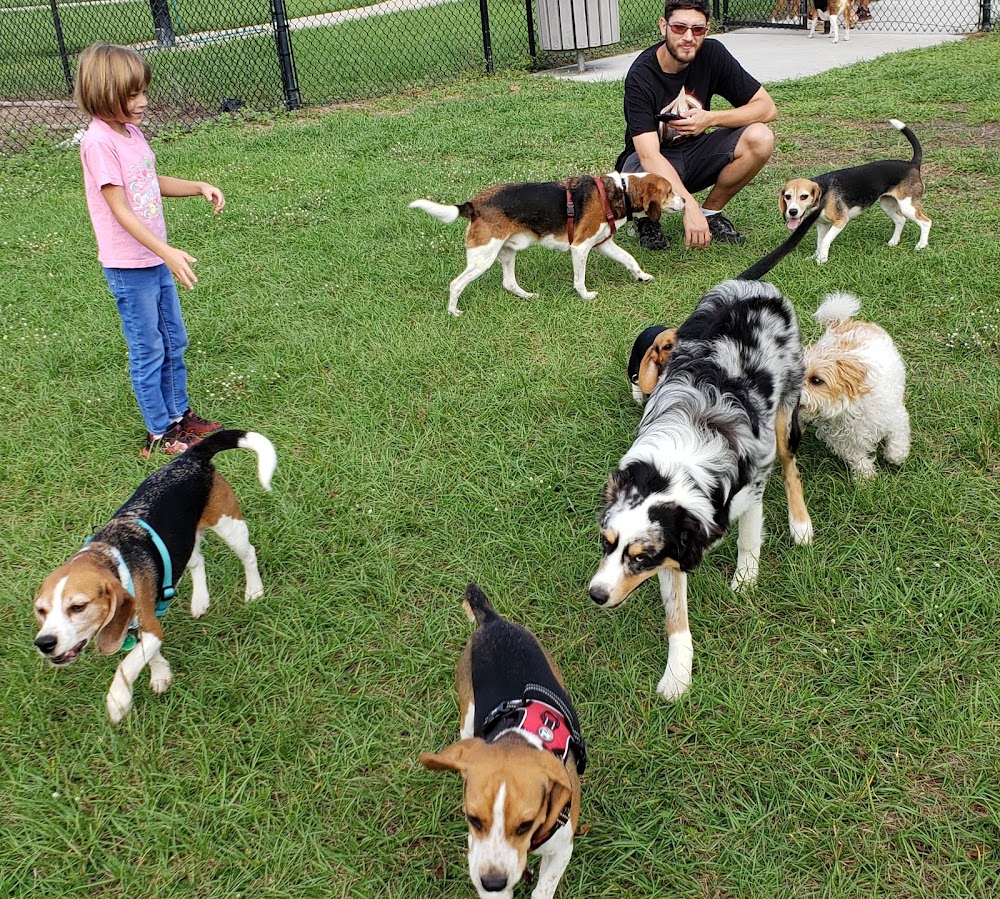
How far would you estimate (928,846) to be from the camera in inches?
89.4

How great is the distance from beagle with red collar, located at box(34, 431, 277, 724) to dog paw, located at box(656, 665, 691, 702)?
161 centimetres

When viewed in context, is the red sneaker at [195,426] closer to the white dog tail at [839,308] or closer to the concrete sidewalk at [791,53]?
the white dog tail at [839,308]

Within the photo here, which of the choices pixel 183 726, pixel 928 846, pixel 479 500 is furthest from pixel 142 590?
pixel 928 846

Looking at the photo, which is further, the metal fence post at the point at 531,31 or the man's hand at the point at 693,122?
the metal fence post at the point at 531,31

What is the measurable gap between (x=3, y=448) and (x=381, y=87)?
998cm

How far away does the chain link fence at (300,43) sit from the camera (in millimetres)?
11936

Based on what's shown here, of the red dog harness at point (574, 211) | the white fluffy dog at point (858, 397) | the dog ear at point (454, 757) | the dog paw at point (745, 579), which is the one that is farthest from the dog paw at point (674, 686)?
the red dog harness at point (574, 211)

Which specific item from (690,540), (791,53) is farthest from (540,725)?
(791,53)

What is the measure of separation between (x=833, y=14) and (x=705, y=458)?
1389 cm

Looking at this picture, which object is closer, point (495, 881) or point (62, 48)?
point (495, 881)

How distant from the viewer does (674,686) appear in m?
2.79

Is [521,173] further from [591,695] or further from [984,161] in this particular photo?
[591,695]

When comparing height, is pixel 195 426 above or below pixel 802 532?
above

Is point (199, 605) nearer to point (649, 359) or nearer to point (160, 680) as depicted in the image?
point (160, 680)
